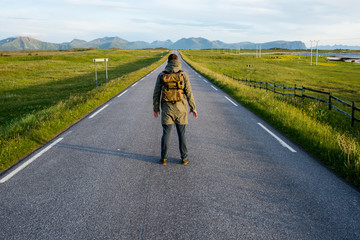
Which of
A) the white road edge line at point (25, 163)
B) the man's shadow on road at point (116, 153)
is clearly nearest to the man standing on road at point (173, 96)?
the man's shadow on road at point (116, 153)

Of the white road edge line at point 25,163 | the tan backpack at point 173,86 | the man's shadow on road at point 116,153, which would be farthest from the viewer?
the man's shadow on road at point 116,153

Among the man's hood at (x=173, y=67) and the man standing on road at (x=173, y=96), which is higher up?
the man's hood at (x=173, y=67)

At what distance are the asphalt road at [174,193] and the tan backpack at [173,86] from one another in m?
1.35

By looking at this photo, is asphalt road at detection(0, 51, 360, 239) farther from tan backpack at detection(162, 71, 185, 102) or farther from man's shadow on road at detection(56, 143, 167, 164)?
tan backpack at detection(162, 71, 185, 102)

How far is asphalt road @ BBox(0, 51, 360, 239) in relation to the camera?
128 inches

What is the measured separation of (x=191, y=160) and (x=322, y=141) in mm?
3380

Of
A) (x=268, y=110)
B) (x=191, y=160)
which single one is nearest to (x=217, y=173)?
(x=191, y=160)

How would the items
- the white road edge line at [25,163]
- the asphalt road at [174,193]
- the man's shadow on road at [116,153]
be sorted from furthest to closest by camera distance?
1. the man's shadow on road at [116,153]
2. the white road edge line at [25,163]
3. the asphalt road at [174,193]

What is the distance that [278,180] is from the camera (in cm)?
466

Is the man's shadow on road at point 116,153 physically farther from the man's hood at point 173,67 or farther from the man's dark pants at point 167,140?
the man's hood at point 173,67

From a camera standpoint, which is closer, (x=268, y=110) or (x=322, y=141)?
(x=322, y=141)

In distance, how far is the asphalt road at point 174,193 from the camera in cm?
326

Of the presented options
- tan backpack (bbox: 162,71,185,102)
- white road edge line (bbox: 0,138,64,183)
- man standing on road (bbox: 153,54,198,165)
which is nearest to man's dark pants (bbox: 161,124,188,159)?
man standing on road (bbox: 153,54,198,165)

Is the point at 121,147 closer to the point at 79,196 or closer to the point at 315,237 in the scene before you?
the point at 79,196
